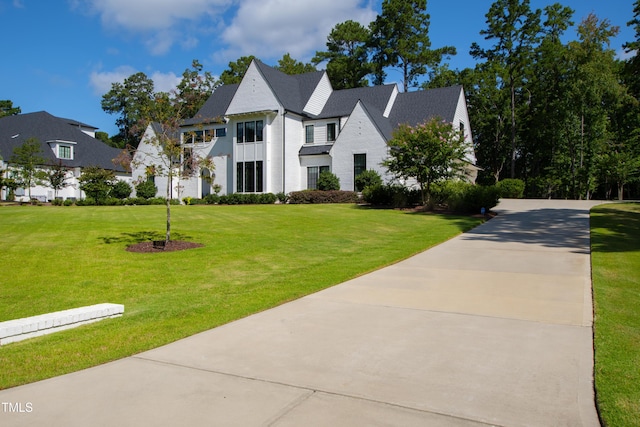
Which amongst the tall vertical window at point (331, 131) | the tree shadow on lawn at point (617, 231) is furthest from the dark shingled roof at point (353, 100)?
the tree shadow on lawn at point (617, 231)

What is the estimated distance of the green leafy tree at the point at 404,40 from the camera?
171ft

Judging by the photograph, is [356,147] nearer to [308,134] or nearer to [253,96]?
[308,134]

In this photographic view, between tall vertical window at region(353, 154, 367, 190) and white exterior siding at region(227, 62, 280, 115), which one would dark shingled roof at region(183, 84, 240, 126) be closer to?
white exterior siding at region(227, 62, 280, 115)

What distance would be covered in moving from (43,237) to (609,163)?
127 ft

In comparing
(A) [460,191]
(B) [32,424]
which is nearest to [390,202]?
(A) [460,191]

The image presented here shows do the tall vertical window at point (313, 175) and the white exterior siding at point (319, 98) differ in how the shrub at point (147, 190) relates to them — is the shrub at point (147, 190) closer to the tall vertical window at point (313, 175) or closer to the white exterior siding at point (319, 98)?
the tall vertical window at point (313, 175)

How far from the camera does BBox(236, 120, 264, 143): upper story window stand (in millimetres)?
37094

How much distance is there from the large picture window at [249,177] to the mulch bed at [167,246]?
23.5m

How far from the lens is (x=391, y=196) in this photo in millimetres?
26781

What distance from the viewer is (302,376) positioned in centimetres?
438

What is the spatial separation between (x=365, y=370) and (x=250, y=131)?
34.6m

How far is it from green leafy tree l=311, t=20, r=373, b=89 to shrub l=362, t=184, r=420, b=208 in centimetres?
3104

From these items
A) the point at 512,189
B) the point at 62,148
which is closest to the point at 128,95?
the point at 62,148

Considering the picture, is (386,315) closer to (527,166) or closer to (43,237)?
(43,237)
